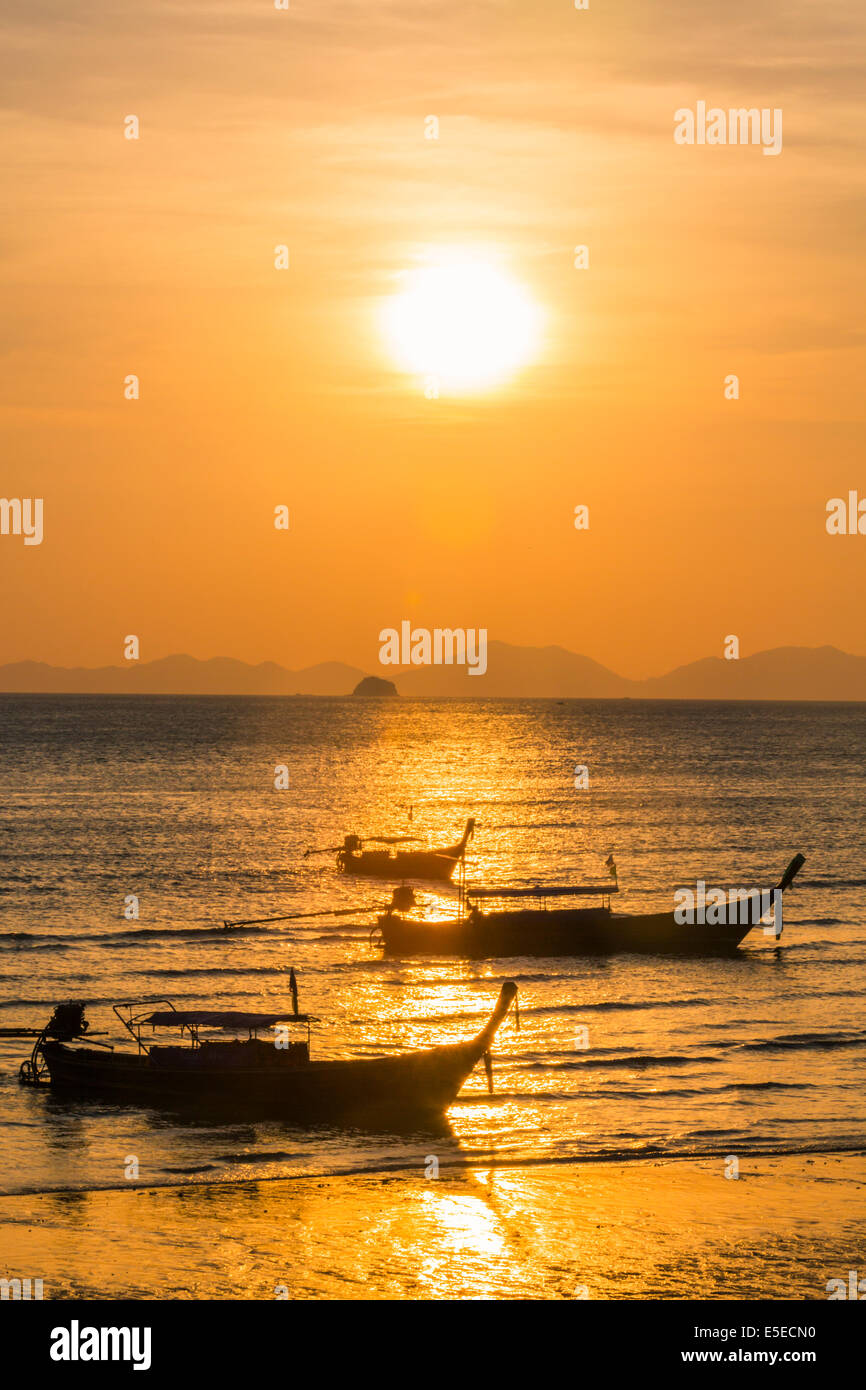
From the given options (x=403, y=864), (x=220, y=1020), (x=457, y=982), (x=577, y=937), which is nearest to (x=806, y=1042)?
(x=457, y=982)

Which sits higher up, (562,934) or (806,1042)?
(562,934)

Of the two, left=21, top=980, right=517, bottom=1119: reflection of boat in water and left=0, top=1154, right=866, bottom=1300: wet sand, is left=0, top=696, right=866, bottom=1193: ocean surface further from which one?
left=0, top=1154, right=866, bottom=1300: wet sand

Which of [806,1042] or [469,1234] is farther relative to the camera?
[806,1042]

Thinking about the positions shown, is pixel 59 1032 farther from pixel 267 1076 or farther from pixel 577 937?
pixel 577 937

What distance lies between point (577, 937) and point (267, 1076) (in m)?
29.4

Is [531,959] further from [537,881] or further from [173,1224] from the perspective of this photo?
[173,1224]

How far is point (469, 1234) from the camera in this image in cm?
2695

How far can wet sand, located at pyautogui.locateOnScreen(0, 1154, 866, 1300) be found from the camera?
2442cm

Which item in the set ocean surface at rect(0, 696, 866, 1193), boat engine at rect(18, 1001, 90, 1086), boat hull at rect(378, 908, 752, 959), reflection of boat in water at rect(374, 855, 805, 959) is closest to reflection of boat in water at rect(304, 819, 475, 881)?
ocean surface at rect(0, 696, 866, 1193)

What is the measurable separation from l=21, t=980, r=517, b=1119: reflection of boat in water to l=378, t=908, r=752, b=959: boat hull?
2585cm

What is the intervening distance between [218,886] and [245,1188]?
53.8m

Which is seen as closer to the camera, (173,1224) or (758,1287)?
(758,1287)
